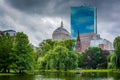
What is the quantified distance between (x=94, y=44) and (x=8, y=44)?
419 ft

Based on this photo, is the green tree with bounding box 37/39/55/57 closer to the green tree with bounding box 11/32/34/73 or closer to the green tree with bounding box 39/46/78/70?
the green tree with bounding box 39/46/78/70

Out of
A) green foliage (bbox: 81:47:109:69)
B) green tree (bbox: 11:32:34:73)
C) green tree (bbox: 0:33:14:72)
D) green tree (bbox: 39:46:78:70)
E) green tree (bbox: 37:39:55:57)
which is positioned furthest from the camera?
green foliage (bbox: 81:47:109:69)

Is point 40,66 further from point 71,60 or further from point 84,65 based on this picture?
point 84,65

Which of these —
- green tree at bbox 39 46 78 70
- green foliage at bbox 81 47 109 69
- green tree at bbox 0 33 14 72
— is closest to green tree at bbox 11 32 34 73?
green tree at bbox 0 33 14 72

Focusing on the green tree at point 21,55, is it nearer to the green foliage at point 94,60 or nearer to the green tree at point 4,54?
the green tree at point 4,54

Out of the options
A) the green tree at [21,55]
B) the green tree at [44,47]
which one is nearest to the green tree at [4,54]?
the green tree at [21,55]

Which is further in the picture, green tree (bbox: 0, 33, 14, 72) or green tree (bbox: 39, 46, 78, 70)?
green tree (bbox: 39, 46, 78, 70)

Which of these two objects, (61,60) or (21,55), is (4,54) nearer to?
(21,55)

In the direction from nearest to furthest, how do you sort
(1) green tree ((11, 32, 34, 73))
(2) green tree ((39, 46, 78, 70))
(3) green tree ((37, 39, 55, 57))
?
(1) green tree ((11, 32, 34, 73)) < (2) green tree ((39, 46, 78, 70)) < (3) green tree ((37, 39, 55, 57))

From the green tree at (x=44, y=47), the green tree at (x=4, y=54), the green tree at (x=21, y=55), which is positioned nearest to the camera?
the green tree at (x=21, y=55)

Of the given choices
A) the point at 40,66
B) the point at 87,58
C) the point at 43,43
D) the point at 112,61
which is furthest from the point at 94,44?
the point at 112,61

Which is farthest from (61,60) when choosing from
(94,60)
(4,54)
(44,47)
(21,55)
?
(94,60)

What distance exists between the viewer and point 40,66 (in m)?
76.6

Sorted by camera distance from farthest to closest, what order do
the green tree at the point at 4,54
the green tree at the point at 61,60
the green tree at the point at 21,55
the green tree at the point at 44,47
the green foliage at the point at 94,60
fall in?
1. the green foliage at the point at 94,60
2. the green tree at the point at 44,47
3. the green tree at the point at 61,60
4. the green tree at the point at 4,54
5. the green tree at the point at 21,55
